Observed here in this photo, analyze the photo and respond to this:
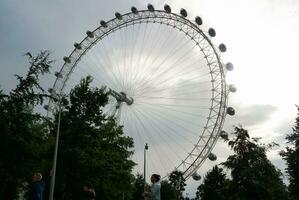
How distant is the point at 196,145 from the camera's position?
170 ft

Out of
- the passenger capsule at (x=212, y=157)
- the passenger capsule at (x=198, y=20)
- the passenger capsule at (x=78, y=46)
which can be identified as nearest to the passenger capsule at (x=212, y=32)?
the passenger capsule at (x=198, y=20)

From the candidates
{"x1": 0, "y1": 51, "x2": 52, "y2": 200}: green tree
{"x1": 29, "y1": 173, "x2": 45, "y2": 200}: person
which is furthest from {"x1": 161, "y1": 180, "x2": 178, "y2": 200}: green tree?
{"x1": 29, "y1": 173, "x2": 45, "y2": 200}: person

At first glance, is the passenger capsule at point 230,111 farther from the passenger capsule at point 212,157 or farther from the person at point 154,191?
the person at point 154,191

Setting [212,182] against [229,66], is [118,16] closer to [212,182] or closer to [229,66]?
[229,66]

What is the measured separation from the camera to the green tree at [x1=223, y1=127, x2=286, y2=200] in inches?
1485

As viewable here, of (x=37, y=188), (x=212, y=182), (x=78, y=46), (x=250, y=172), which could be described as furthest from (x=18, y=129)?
(x=212, y=182)

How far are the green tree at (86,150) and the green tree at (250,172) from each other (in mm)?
10314

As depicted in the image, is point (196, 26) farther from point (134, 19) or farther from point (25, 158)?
point (25, 158)

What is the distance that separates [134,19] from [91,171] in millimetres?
27206

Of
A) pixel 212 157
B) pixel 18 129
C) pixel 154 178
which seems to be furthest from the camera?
pixel 212 157

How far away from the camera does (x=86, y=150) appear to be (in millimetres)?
35719

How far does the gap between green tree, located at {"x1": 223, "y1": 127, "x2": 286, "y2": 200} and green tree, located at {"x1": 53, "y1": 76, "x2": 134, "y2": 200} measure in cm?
1031

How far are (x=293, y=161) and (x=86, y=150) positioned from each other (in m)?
17.4

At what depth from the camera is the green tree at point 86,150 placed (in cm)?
3525
